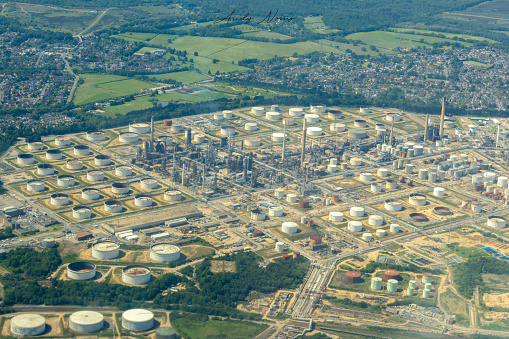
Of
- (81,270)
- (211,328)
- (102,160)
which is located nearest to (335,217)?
(211,328)

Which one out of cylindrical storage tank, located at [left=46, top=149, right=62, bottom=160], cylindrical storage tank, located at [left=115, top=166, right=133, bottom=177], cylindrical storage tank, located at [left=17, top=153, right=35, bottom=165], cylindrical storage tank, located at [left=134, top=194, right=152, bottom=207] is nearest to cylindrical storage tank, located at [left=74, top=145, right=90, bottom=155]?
cylindrical storage tank, located at [left=46, top=149, right=62, bottom=160]

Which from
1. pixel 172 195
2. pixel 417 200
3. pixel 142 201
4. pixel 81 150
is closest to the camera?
pixel 142 201

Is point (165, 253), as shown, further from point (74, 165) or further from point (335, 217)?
point (74, 165)

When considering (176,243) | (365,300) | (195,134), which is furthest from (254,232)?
(195,134)

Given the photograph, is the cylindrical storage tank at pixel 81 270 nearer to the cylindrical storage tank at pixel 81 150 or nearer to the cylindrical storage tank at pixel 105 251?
the cylindrical storage tank at pixel 105 251

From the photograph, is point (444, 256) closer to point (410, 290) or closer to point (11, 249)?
point (410, 290)

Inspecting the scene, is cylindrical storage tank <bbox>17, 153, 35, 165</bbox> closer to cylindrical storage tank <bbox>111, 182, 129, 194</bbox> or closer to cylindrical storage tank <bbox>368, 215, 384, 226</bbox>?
cylindrical storage tank <bbox>111, 182, 129, 194</bbox>
